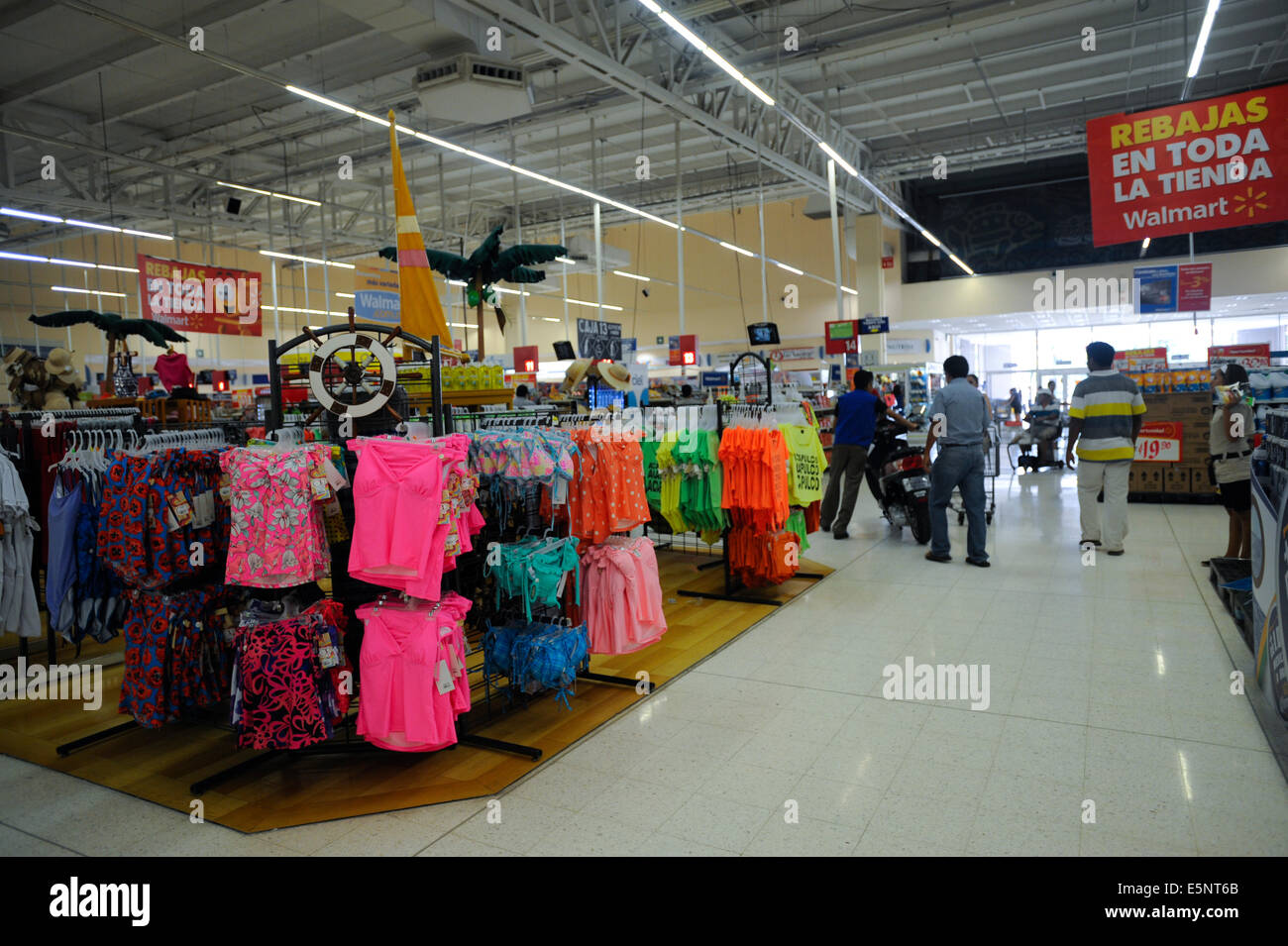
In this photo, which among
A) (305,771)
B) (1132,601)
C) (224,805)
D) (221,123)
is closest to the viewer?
(224,805)

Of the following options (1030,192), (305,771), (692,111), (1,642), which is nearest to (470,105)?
(692,111)

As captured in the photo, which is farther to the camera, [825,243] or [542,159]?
[825,243]

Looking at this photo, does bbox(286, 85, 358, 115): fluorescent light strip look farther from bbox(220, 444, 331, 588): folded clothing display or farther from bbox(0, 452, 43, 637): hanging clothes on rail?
bbox(220, 444, 331, 588): folded clothing display

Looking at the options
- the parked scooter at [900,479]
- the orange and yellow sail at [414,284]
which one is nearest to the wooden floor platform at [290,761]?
the orange and yellow sail at [414,284]

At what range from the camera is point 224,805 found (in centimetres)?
A: 310

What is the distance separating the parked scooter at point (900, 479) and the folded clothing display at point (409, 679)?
5.42 metres

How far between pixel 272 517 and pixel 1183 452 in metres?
10.2

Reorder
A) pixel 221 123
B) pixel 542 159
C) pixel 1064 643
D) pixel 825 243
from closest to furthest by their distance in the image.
Result: pixel 1064 643 → pixel 221 123 → pixel 542 159 → pixel 825 243

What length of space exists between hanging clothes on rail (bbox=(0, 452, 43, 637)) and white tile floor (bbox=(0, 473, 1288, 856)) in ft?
2.79

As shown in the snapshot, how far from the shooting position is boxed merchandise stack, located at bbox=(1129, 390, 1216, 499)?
9.43 meters

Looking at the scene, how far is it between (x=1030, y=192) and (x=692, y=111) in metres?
12.7

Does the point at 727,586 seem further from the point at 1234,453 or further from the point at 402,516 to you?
the point at 1234,453

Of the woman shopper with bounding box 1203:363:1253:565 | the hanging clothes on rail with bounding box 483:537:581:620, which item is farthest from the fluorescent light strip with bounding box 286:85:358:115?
the woman shopper with bounding box 1203:363:1253:565

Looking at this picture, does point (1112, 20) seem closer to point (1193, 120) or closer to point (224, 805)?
point (1193, 120)
